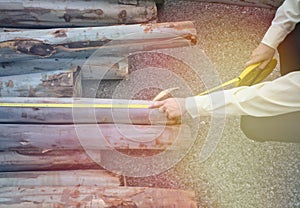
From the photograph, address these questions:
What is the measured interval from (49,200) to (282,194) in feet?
2.89

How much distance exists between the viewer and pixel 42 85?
1784 mm

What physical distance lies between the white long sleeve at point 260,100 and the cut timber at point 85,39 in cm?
43

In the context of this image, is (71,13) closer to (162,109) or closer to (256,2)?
(162,109)

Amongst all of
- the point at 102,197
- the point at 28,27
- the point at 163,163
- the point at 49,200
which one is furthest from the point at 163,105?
the point at 28,27

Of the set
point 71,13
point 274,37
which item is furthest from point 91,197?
point 71,13

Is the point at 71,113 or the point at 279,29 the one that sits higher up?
the point at 279,29

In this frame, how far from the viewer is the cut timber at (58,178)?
4.91ft

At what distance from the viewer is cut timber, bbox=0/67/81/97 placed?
177 cm

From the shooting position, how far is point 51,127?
155cm

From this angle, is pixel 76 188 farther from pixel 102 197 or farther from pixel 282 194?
pixel 282 194

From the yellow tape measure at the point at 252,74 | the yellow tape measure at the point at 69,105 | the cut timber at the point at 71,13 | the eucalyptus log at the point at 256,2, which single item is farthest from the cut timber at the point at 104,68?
the eucalyptus log at the point at 256,2

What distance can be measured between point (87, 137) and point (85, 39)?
44 cm

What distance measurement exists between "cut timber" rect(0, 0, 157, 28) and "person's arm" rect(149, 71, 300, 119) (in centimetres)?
73

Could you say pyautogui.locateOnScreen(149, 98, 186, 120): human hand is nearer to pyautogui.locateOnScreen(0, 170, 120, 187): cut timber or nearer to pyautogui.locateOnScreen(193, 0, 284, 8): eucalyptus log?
pyautogui.locateOnScreen(0, 170, 120, 187): cut timber
